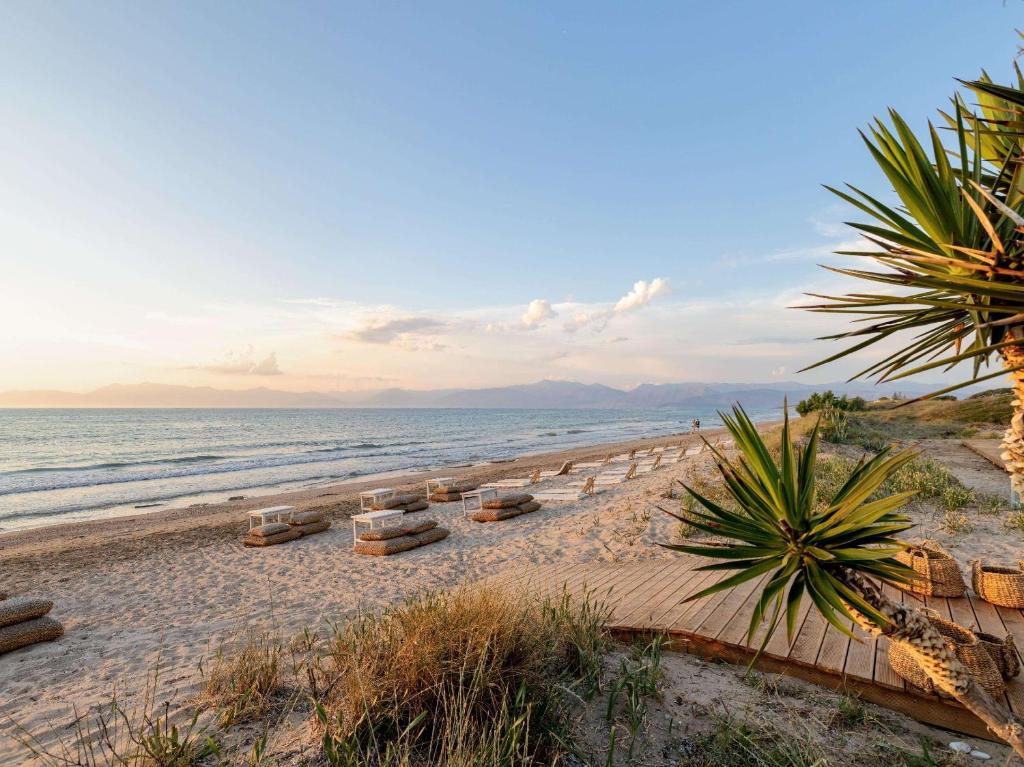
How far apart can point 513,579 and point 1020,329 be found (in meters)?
5.19

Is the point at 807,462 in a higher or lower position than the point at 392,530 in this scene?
higher

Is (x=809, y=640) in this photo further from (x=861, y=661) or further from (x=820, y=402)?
(x=820, y=402)

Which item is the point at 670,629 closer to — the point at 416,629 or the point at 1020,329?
the point at 416,629

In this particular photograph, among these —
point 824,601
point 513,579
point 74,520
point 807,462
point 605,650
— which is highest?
point 807,462

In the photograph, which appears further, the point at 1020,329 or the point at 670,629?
the point at 670,629

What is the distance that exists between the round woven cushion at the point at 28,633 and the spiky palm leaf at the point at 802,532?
22.8 feet

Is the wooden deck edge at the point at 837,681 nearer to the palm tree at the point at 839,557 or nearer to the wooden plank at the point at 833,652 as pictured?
the wooden plank at the point at 833,652

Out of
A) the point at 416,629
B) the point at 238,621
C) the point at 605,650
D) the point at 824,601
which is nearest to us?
the point at 824,601

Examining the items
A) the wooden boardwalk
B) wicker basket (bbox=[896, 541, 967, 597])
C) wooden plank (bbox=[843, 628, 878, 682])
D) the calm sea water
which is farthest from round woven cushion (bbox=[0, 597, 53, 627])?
the calm sea water

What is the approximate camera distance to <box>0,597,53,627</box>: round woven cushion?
210 inches

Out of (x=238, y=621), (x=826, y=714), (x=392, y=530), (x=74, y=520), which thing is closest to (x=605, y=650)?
(x=826, y=714)

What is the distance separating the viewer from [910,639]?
1823mm

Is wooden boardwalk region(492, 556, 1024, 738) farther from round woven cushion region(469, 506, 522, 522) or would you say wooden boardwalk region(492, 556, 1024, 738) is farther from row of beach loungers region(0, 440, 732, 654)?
round woven cushion region(469, 506, 522, 522)

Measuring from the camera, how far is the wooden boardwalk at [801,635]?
293cm
